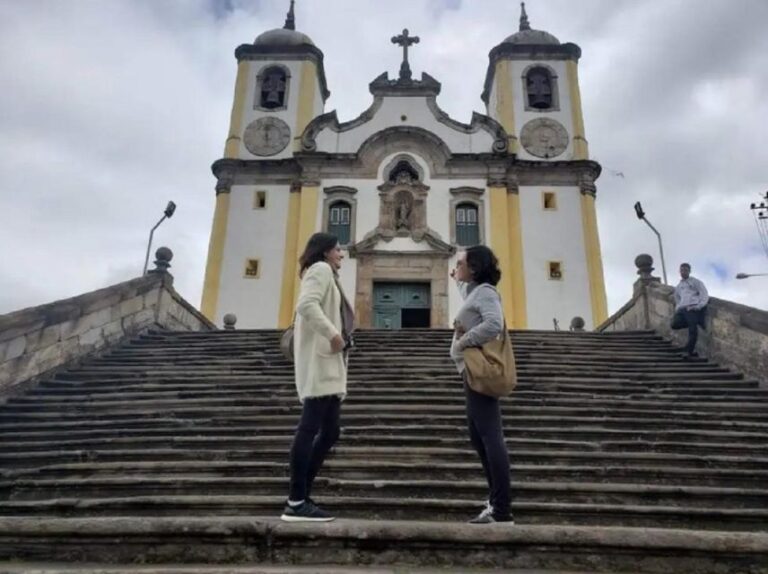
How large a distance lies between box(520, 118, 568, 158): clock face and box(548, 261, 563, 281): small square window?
4131 mm

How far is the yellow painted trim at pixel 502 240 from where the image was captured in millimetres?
17141

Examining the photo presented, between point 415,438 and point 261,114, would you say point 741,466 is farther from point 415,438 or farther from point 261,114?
point 261,114

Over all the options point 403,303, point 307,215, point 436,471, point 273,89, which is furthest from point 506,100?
point 436,471

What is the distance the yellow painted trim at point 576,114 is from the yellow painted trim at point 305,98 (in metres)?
9.06

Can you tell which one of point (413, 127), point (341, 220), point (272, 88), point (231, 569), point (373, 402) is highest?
point (272, 88)

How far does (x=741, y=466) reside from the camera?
4.91 meters

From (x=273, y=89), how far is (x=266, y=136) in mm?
2210

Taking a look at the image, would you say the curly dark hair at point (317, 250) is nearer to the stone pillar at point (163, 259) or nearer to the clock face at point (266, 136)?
the stone pillar at point (163, 259)

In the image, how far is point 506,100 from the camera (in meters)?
20.7

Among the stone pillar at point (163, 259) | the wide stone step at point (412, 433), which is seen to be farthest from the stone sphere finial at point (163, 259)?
the wide stone step at point (412, 433)

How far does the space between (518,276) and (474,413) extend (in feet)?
48.0

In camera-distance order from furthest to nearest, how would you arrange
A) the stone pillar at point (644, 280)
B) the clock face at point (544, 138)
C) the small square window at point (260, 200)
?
the clock face at point (544, 138)
the small square window at point (260, 200)
the stone pillar at point (644, 280)

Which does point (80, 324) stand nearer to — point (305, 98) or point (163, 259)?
point (163, 259)

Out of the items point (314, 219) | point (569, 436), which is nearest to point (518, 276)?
point (314, 219)
